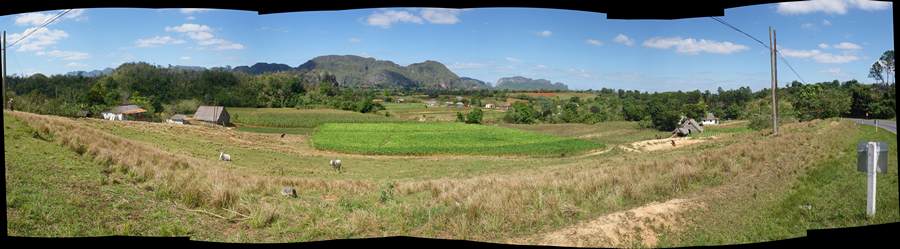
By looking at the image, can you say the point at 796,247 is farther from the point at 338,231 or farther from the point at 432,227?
the point at 338,231

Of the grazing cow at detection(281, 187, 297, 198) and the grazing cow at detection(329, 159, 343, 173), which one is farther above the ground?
the grazing cow at detection(329, 159, 343, 173)

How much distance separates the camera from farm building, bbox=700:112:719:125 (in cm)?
884

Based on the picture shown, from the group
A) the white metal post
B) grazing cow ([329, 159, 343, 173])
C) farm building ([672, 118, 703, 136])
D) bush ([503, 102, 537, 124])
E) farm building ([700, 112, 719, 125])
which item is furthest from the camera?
bush ([503, 102, 537, 124])

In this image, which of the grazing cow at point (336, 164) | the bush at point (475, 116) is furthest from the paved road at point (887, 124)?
the grazing cow at point (336, 164)

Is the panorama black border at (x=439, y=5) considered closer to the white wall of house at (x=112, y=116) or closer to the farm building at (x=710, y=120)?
the white wall of house at (x=112, y=116)

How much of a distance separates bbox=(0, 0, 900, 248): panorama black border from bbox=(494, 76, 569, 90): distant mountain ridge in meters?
5.21

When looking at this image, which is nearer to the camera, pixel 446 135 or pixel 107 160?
pixel 107 160

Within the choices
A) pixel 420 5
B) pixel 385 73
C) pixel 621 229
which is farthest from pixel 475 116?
pixel 420 5

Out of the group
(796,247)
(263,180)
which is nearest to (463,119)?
(263,180)

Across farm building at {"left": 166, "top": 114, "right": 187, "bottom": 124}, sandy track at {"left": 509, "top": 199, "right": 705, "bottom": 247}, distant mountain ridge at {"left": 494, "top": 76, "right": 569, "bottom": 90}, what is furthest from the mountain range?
sandy track at {"left": 509, "top": 199, "right": 705, "bottom": 247}

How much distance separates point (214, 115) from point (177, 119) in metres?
0.49

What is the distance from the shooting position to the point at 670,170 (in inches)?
263

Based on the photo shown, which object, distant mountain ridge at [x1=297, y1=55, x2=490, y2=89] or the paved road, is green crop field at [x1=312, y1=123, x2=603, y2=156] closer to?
distant mountain ridge at [x1=297, y1=55, x2=490, y2=89]

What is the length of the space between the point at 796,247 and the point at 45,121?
21.0 feet
